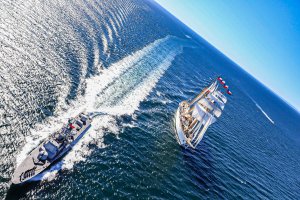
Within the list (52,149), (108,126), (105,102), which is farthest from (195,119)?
(52,149)

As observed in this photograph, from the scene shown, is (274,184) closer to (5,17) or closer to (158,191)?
(158,191)

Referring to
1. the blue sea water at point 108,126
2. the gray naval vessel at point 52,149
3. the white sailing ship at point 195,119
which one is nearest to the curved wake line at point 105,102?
the blue sea water at point 108,126

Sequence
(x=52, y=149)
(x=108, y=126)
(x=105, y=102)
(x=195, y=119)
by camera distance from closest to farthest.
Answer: (x=52, y=149) → (x=108, y=126) → (x=105, y=102) → (x=195, y=119)

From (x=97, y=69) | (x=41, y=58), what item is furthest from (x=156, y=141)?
(x=41, y=58)

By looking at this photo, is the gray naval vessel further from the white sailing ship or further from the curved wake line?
the white sailing ship

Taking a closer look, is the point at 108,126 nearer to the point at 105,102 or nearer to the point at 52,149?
the point at 105,102

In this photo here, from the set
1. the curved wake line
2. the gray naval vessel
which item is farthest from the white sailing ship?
the gray naval vessel

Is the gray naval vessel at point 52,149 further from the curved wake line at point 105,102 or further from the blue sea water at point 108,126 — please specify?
the blue sea water at point 108,126
